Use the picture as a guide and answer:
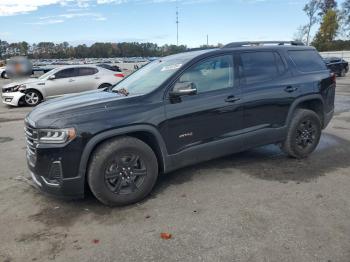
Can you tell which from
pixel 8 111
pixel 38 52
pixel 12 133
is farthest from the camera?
pixel 38 52

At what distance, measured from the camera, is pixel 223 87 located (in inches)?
197

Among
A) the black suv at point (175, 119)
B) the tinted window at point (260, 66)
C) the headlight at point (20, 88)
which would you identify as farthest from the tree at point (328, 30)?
the tinted window at point (260, 66)

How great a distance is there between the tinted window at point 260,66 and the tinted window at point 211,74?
0.26 m

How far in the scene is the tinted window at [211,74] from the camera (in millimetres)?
4820

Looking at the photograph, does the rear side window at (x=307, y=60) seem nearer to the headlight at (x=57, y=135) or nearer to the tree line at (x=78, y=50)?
the headlight at (x=57, y=135)

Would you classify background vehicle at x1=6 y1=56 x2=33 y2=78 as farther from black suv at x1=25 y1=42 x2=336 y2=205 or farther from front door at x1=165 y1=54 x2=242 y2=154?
front door at x1=165 y1=54 x2=242 y2=154

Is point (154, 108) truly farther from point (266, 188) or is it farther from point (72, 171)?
point (266, 188)

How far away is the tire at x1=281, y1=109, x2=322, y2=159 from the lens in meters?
5.77

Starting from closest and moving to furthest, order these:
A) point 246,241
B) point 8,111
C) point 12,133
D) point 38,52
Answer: point 246,241 → point 12,133 → point 8,111 → point 38,52

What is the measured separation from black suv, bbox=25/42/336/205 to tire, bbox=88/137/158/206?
0.04ft

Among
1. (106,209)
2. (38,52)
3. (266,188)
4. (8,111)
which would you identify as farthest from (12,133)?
(38,52)

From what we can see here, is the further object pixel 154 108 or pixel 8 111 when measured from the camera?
pixel 8 111

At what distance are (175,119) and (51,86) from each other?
10.7 meters

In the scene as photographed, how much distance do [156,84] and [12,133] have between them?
5537mm
